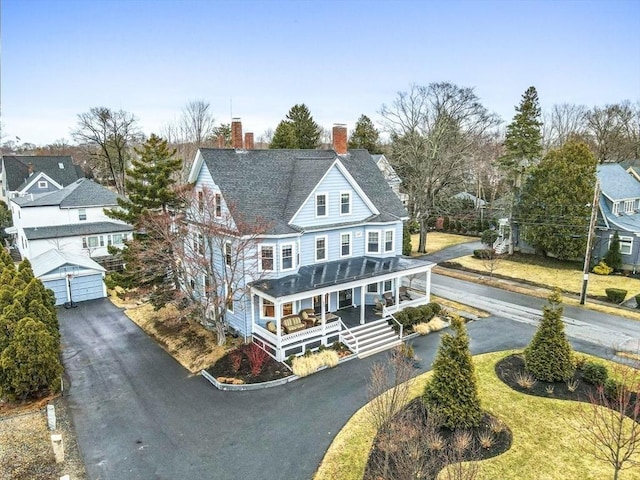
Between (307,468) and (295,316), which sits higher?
(295,316)

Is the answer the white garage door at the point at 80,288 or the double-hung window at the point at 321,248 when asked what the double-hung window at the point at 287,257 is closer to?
the double-hung window at the point at 321,248

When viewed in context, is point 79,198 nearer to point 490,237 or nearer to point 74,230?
point 74,230

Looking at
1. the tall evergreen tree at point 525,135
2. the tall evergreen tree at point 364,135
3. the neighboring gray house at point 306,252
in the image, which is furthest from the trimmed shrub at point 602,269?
the tall evergreen tree at point 364,135

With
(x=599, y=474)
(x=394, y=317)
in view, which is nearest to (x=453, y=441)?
(x=599, y=474)

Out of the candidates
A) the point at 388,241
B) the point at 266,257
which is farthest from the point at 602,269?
the point at 266,257

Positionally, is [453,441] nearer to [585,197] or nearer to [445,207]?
[585,197]

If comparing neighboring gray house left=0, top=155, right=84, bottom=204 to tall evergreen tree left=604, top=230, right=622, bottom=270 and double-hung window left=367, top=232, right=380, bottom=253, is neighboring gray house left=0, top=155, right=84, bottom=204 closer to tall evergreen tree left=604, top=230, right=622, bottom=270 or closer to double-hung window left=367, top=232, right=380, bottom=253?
double-hung window left=367, top=232, right=380, bottom=253

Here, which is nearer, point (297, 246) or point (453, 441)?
point (453, 441)
